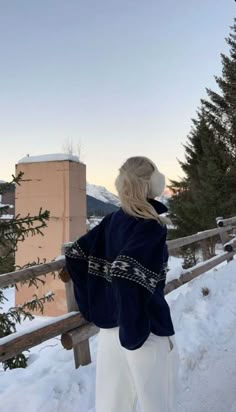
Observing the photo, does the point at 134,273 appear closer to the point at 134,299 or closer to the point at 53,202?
the point at 134,299

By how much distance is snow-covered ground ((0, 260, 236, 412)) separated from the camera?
3.17 meters

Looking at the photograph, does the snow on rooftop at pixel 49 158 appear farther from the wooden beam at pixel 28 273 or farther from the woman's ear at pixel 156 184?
the woman's ear at pixel 156 184

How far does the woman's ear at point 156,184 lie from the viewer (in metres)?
2.19

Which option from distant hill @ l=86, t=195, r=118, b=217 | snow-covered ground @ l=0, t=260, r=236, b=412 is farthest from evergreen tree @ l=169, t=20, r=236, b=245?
snow-covered ground @ l=0, t=260, r=236, b=412

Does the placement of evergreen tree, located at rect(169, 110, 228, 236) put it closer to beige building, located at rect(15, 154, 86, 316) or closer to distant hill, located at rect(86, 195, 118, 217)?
distant hill, located at rect(86, 195, 118, 217)

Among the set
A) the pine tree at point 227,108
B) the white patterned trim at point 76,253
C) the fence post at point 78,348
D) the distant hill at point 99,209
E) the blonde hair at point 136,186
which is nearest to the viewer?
the blonde hair at point 136,186

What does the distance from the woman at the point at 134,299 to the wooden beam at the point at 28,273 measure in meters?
0.98

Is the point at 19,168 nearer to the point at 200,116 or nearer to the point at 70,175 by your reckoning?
the point at 70,175

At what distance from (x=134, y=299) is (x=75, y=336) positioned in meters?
1.78

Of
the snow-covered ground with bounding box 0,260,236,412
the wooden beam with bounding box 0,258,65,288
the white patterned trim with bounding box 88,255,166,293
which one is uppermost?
the white patterned trim with bounding box 88,255,166,293

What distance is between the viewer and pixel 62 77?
1698 cm

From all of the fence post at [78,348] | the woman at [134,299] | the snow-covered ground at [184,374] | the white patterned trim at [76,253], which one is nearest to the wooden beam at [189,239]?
the snow-covered ground at [184,374]

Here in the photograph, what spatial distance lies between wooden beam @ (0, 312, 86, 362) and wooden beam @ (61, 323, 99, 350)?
38mm

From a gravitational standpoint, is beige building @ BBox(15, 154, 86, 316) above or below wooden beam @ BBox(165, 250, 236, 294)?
above
